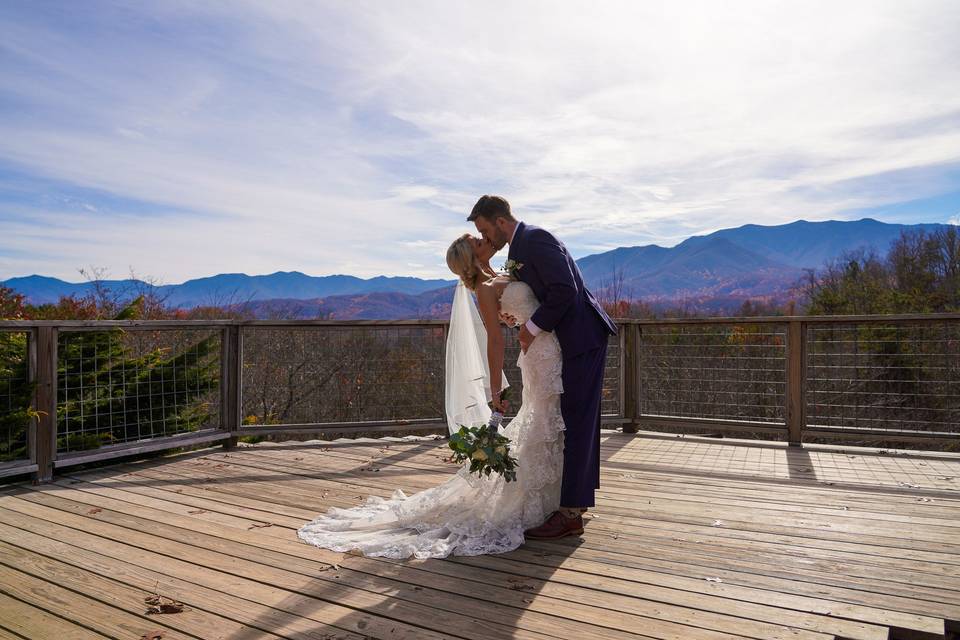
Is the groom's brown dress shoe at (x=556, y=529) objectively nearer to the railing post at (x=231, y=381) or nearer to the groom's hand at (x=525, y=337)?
the groom's hand at (x=525, y=337)

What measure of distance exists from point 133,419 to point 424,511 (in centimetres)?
332

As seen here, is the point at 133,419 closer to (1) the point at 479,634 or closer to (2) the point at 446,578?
(2) the point at 446,578

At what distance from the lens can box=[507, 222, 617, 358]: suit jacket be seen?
321 cm

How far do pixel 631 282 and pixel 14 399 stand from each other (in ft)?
76.7

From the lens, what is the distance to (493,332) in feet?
10.6

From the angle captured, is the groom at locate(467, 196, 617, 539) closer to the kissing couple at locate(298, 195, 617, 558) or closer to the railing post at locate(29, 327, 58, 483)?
the kissing couple at locate(298, 195, 617, 558)

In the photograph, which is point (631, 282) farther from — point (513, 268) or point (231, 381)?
point (513, 268)

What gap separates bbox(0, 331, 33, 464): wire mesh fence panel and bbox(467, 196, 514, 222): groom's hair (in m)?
3.39

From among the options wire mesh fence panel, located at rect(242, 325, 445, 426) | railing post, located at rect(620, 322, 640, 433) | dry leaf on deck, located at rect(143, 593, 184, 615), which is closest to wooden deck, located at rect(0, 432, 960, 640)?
dry leaf on deck, located at rect(143, 593, 184, 615)

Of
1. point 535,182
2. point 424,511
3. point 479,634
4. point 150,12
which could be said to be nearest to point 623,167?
point 535,182

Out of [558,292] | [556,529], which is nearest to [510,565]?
[556,529]

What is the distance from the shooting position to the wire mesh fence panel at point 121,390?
4.84m

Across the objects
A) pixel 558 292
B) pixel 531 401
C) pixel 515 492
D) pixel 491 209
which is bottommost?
pixel 515 492

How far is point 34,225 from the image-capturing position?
1098cm
